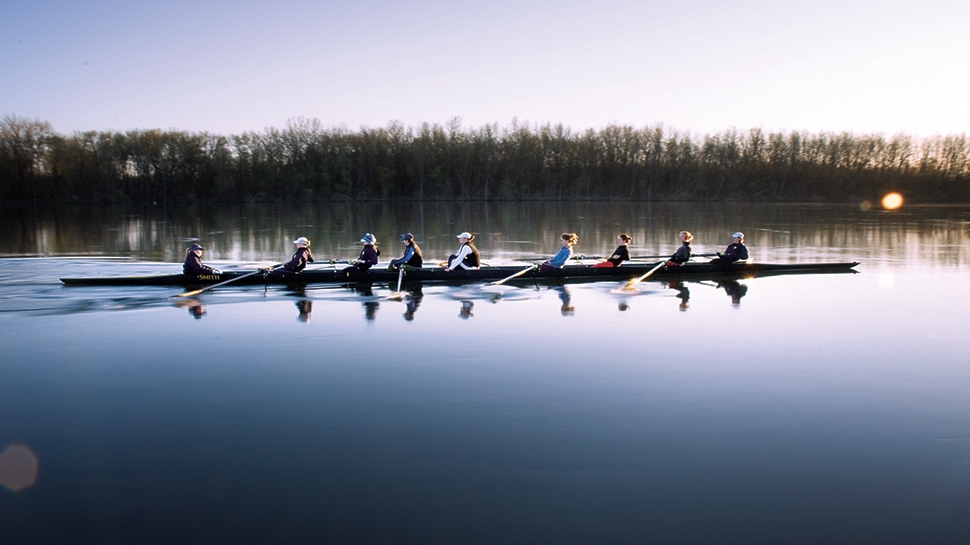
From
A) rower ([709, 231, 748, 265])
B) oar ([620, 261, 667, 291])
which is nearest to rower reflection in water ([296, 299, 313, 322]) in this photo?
oar ([620, 261, 667, 291])

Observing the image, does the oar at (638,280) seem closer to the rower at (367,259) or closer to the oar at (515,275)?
the oar at (515,275)

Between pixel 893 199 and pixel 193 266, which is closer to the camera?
pixel 193 266

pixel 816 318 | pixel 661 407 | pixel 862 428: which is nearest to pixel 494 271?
pixel 816 318

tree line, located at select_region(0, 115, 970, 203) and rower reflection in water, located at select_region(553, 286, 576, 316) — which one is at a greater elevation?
tree line, located at select_region(0, 115, 970, 203)

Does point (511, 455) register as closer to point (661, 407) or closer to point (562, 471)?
point (562, 471)

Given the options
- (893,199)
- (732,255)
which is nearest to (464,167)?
(893,199)

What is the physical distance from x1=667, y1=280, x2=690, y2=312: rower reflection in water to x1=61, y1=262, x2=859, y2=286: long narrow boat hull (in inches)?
23.3

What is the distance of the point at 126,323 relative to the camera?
38.1ft

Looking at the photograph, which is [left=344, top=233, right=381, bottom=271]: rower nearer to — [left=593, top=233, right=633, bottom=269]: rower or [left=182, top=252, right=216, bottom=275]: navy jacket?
[left=182, top=252, right=216, bottom=275]: navy jacket

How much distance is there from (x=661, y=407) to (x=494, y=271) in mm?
9021

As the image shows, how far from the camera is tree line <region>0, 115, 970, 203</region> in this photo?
76.6 m

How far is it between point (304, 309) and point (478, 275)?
15.1ft

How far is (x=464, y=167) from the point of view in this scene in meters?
90.2

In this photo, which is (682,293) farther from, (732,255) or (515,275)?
(515,275)
